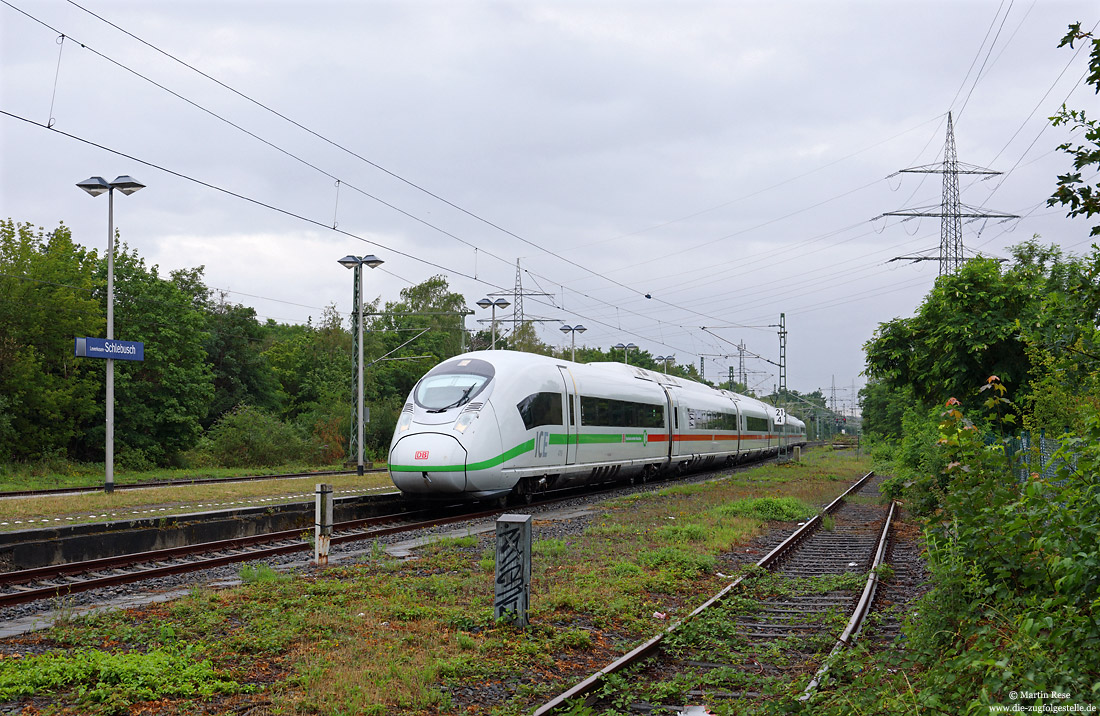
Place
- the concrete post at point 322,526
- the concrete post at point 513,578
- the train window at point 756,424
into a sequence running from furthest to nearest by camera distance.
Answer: the train window at point 756,424 < the concrete post at point 322,526 < the concrete post at point 513,578

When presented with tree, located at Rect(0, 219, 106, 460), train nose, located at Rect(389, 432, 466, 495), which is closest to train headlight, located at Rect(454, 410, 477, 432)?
train nose, located at Rect(389, 432, 466, 495)

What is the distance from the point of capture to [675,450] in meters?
29.9

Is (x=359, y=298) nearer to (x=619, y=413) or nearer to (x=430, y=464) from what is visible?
(x=619, y=413)

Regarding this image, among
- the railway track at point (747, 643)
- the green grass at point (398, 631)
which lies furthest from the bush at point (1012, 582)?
the green grass at point (398, 631)

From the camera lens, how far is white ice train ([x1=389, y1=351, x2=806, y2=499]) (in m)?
16.6

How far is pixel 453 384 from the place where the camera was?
17.7 metres

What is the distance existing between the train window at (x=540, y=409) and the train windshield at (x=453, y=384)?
40.7 inches

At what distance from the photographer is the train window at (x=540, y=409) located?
1828cm

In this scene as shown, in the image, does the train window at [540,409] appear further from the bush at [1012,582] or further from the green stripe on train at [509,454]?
the bush at [1012,582]

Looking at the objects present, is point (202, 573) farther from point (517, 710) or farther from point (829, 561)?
point (829, 561)

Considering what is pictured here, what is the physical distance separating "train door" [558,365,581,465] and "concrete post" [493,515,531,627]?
12.1 meters

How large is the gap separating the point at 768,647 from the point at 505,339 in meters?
60.1

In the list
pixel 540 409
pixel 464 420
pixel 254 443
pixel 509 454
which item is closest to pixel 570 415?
pixel 540 409

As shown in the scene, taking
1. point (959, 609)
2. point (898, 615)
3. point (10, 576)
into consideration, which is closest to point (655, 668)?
point (959, 609)
